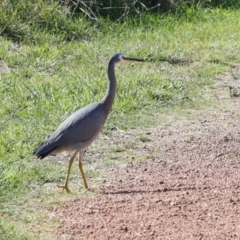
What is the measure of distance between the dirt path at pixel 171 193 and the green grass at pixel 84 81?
227 mm

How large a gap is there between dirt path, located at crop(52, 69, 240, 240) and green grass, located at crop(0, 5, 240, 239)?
8.9 inches

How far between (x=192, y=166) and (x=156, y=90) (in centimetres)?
217

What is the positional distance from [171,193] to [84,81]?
3.16m

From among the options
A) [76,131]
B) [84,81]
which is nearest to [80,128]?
[76,131]

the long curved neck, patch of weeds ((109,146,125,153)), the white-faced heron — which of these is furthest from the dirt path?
the long curved neck

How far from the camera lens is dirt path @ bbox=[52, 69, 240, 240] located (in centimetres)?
488

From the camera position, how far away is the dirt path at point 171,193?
4883 millimetres

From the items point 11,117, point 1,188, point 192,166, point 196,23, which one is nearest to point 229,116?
point 192,166

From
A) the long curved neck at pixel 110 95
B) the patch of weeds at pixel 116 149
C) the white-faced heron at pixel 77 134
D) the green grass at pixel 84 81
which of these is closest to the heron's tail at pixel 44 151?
the white-faced heron at pixel 77 134

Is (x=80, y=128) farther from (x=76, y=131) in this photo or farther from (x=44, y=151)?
(x=44, y=151)

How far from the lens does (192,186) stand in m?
5.75

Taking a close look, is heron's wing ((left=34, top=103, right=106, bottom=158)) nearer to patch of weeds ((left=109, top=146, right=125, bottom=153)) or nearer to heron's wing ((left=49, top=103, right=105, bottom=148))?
heron's wing ((left=49, top=103, right=105, bottom=148))

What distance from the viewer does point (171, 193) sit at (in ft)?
18.2

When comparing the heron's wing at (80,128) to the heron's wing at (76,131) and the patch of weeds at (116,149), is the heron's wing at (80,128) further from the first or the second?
the patch of weeds at (116,149)
